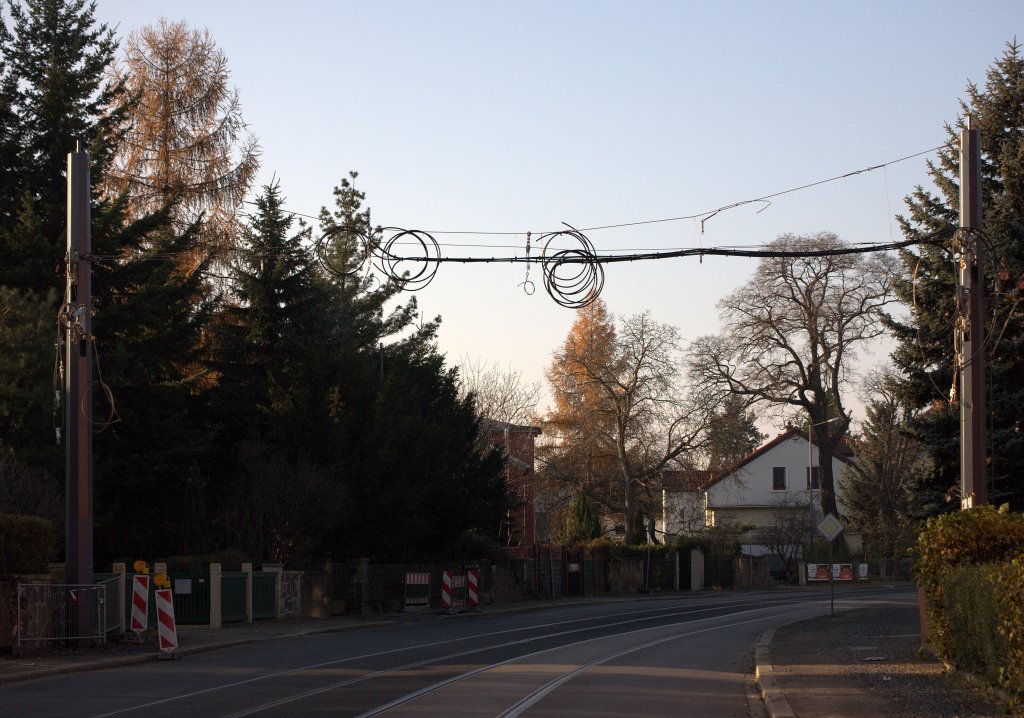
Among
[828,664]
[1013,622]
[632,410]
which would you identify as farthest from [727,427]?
[1013,622]

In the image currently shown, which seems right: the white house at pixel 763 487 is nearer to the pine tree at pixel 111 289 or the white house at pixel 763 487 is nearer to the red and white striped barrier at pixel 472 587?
the red and white striped barrier at pixel 472 587

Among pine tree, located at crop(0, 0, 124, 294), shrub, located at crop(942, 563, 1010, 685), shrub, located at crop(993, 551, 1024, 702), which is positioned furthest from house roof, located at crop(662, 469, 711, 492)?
shrub, located at crop(993, 551, 1024, 702)

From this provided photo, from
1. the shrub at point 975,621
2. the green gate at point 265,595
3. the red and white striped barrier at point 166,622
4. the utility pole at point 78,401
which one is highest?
the utility pole at point 78,401

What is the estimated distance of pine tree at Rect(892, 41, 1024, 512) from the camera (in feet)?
81.8

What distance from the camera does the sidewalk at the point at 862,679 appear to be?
38.7ft

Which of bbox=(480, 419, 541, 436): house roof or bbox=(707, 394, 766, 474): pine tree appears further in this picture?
bbox=(480, 419, 541, 436): house roof

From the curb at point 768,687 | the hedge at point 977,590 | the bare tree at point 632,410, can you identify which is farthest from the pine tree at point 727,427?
the hedge at point 977,590

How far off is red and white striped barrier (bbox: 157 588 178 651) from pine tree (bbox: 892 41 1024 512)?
54.3 feet

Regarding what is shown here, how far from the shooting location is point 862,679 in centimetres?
1480

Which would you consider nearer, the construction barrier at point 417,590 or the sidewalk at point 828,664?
the sidewalk at point 828,664

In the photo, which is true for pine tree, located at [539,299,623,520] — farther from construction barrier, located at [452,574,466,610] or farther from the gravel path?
the gravel path

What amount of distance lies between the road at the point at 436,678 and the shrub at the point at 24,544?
3159 millimetres

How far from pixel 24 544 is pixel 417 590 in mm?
16640

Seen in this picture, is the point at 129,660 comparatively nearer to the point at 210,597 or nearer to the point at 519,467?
the point at 210,597
